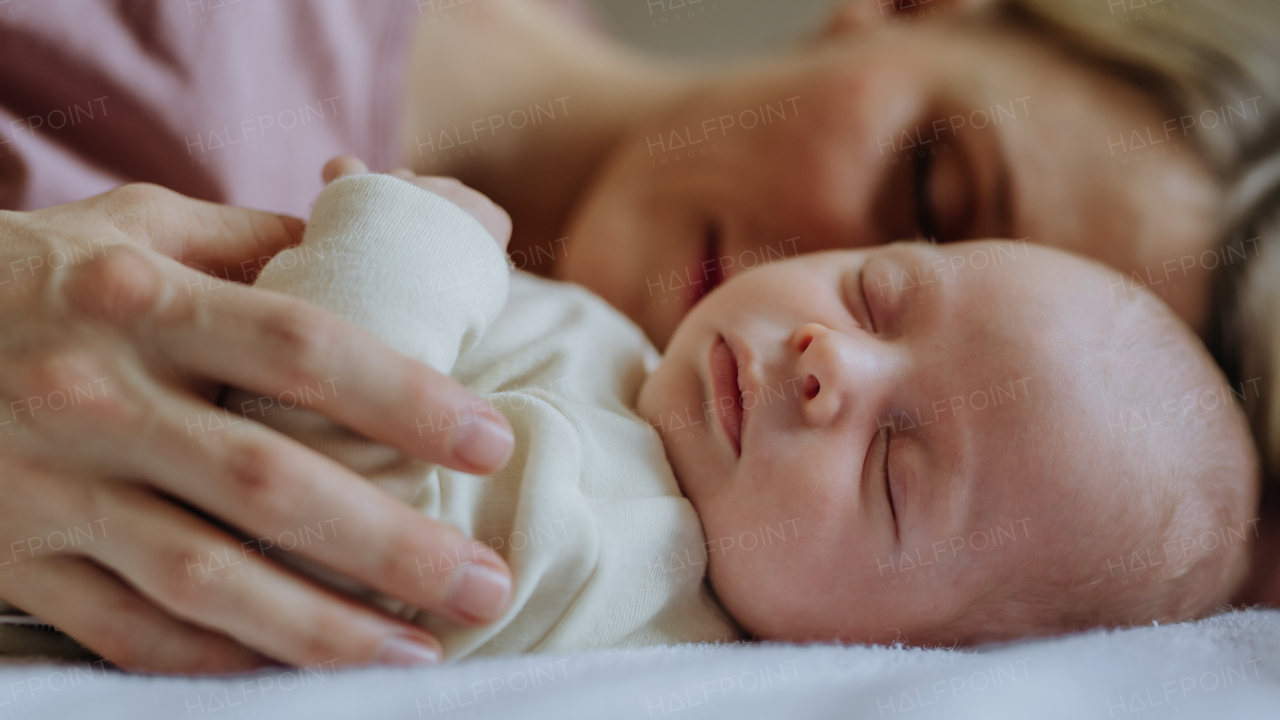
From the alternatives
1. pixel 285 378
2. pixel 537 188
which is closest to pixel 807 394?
pixel 285 378

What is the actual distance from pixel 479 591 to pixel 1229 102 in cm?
127

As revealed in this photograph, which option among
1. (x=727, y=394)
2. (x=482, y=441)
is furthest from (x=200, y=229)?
(x=727, y=394)

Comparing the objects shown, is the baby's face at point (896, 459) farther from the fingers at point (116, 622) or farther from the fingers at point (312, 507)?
the fingers at point (116, 622)

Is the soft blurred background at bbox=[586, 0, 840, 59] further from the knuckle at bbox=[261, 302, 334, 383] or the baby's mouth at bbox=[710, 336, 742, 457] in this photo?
the knuckle at bbox=[261, 302, 334, 383]

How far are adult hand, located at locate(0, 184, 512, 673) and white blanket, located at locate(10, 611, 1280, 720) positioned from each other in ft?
0.13

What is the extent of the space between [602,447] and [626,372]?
22 cm

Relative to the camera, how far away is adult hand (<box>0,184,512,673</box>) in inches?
21.7

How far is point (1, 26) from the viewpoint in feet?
2.79

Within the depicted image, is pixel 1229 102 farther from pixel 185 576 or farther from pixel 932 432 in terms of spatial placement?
pixel 185 576

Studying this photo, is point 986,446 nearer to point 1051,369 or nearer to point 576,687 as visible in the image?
point 1051,369

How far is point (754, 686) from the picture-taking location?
615 millimetres

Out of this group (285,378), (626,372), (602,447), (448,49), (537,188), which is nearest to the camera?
(285,378)

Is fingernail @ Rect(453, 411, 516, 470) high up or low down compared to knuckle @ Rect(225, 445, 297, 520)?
down

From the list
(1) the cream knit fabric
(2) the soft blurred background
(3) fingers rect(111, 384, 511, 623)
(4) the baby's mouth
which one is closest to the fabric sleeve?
(1) the cream knit fabric
